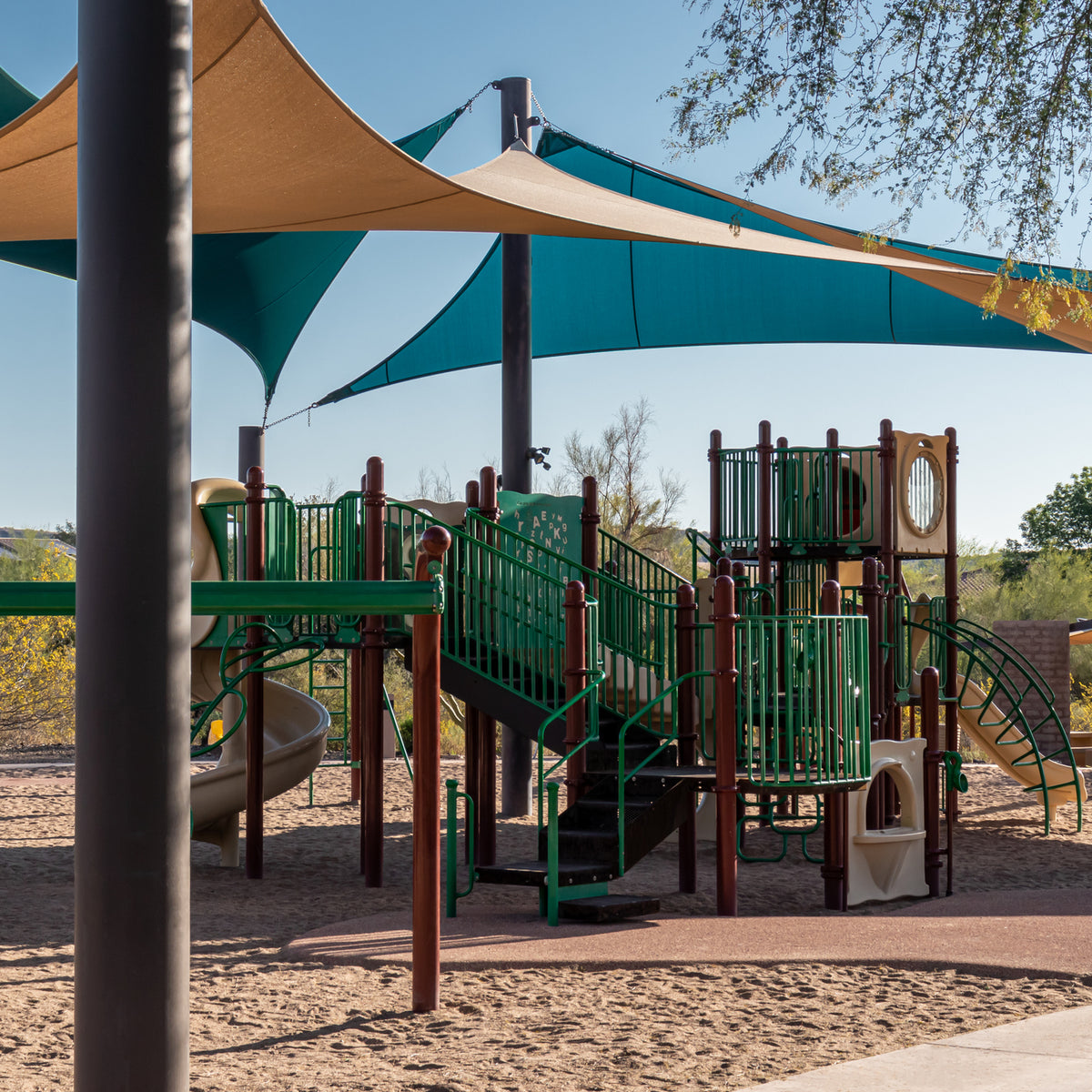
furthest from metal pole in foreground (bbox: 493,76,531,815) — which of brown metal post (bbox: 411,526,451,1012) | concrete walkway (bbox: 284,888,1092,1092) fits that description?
brown metal post (bbox: 411,526,451,1012)

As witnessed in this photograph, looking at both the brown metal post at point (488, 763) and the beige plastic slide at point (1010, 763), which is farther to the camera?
the beige plastic slide at point (1010, 763)

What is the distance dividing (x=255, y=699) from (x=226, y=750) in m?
1.19

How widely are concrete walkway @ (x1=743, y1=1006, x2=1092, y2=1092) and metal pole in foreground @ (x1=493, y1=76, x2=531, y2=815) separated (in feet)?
30.1

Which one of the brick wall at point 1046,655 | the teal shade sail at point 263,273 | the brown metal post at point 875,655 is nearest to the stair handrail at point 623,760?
the brown metal post at point 875,655

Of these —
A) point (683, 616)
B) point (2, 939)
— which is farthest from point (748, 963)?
point (2, 939)

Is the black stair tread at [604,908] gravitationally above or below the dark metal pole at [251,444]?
below

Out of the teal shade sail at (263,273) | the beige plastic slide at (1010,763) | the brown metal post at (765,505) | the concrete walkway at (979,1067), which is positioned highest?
the teal shade sail at (263,273)

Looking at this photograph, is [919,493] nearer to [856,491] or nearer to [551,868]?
[856,491]

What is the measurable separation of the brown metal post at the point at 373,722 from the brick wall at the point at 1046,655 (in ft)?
39.7

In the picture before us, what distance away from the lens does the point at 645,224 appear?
9.78 metres

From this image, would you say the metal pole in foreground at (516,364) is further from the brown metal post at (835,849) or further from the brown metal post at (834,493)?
the brown metal post at (835,849)

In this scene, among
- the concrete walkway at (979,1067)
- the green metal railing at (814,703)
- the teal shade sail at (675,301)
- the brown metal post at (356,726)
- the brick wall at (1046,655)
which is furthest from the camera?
the brick wall at (1046,655)

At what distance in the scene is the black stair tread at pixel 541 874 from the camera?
27.1 ft

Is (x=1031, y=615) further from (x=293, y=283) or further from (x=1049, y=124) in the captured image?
(x=1049, y=124)
